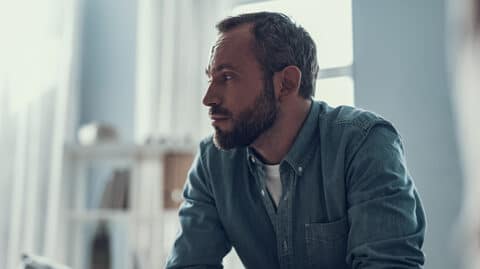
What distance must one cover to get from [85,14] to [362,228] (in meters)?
2.19

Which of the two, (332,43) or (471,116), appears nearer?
(471,116)

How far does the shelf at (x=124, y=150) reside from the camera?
2.21m

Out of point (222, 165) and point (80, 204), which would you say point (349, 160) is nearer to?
point (222, 165)

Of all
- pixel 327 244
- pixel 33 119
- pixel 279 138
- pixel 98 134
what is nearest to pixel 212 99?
pixel 279 138

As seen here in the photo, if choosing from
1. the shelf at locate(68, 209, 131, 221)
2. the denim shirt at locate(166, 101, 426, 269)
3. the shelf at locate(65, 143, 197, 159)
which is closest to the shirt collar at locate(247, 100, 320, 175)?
the denim shirt at locate(166, 101, 426, 269)

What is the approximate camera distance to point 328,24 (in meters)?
2.16

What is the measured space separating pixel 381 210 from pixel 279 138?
353 mm

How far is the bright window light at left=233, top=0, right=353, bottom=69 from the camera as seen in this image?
2.11 meters

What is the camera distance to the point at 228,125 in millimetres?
1228

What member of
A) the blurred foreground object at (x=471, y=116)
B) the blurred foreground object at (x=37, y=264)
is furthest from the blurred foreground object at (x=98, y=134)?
the blurred foreground object at (x=471, y=116)

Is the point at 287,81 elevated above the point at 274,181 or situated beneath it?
elevated above

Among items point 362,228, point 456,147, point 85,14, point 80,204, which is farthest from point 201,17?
point 362,228

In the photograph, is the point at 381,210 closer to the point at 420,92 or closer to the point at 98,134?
the point at 420,92

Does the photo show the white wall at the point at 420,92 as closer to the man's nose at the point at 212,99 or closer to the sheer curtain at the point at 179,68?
the sheer curtain at the point at 179,68
